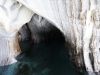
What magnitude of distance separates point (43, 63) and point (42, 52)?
3.30ft

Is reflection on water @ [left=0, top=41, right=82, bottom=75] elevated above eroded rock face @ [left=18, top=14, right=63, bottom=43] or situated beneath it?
situated beneath

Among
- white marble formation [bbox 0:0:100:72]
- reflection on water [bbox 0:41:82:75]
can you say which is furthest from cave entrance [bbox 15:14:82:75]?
white marble formation [bbox 0:0:100:72]

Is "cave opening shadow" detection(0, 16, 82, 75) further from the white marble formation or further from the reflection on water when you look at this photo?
the white marble formation

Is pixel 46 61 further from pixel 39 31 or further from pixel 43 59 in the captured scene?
pixel 39 31

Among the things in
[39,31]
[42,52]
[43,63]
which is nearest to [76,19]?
[43,63]

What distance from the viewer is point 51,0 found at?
4891 mm

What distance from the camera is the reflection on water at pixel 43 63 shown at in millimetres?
5719

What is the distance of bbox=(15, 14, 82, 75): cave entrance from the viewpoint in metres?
5.81

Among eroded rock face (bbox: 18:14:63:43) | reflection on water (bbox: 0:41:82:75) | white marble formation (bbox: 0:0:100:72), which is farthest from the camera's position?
eroded rock face (bbox: 18:14:63:43)

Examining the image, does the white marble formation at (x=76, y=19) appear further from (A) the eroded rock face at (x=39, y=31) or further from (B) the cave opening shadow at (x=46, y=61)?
(A) the eroded rock face at (x=39, y=31)

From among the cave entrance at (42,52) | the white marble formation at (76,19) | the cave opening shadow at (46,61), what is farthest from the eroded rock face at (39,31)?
the white marble formation at (76,19)

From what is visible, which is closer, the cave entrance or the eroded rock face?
the cave entrance

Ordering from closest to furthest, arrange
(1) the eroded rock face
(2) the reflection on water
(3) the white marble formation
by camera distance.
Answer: (3) the white marble formation, (2) the reflection on water, (1) the eroded rock face

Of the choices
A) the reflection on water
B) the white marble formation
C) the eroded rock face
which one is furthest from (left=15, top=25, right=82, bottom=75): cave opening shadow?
the white marble formation
